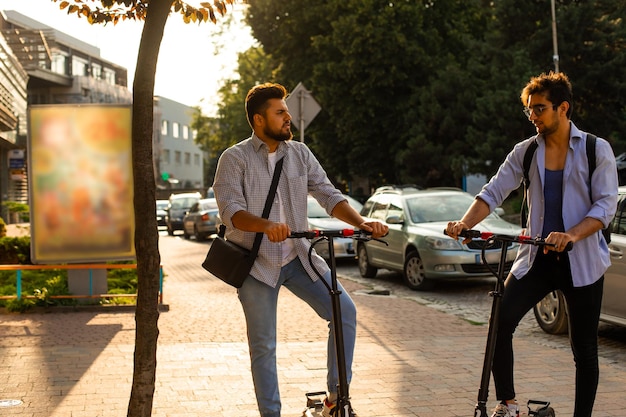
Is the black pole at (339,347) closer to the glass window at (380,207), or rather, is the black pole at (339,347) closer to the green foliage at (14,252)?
the green foliage at (14,252)

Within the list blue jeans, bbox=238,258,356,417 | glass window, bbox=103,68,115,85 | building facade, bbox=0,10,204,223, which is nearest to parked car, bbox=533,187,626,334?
blue jeans, bbox=238,258,356,417

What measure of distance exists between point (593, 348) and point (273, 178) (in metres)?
1.80

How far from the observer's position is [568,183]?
4.66 metres

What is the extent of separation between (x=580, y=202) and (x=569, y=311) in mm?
550

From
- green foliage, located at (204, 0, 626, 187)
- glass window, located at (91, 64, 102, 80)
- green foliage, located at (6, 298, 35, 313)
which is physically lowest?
green foliage, located at (6, 298, 35, 313)

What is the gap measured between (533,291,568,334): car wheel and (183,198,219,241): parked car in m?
22.2

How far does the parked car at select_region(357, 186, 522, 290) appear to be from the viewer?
44.1 ft

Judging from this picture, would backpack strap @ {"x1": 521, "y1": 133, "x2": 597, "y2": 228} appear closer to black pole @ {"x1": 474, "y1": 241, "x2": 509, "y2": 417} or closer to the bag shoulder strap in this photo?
black pole @ {"x1": 474, "y1": 241, "x2": 509, "y2": 417}

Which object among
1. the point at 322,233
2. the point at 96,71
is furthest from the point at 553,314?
the point at 96,71

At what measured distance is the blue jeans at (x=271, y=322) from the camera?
4699 mm

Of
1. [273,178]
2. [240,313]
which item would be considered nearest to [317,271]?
[273,178]

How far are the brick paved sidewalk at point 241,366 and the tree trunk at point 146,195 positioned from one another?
1448 mm

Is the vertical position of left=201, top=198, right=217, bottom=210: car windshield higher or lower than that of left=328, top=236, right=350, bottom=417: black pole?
higher

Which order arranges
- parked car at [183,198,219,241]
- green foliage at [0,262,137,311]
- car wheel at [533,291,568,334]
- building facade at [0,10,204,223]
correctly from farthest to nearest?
1. building facade at [0,10,204,223]
2. parked car at [183,198,219,241]
3. green foliage at [0,262,137,311]
4. car wheel at [533,291,568,334]
